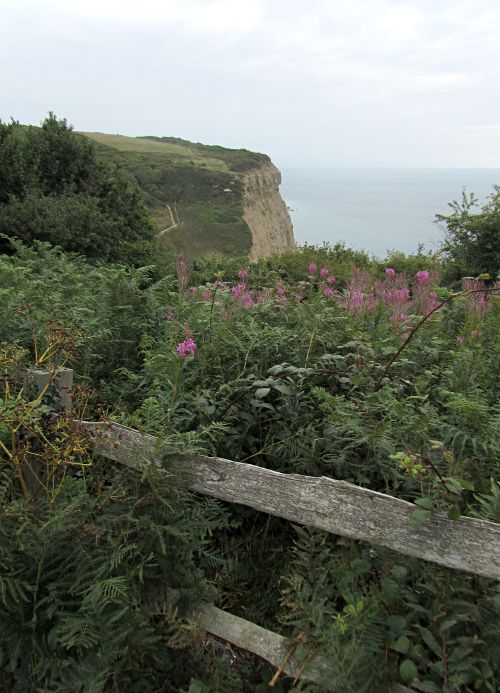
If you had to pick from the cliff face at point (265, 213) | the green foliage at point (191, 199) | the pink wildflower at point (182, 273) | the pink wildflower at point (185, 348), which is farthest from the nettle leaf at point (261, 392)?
the cliff face at point (265, 213)

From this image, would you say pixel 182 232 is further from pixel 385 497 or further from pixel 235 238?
pixel 385 497

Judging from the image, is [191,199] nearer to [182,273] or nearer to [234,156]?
[234,156]

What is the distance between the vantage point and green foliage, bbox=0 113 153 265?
17.0 m

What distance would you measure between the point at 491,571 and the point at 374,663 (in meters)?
0.58

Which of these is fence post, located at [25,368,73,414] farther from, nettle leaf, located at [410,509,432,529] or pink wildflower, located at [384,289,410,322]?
pink wildflower, located at [384,289,410,322]

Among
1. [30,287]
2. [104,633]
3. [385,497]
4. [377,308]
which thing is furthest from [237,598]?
[30,287]

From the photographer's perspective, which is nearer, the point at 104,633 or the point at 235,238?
the point at 104,633

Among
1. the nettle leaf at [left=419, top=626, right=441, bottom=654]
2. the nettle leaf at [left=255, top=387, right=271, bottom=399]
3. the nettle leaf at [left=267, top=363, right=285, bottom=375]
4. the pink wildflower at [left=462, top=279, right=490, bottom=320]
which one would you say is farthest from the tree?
the nettle leaf at [left=419, top=626, right=441, bottom=654]

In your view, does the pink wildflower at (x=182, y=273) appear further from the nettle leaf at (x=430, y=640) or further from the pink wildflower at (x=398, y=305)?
the nettle leaf at (x=430, y=640)

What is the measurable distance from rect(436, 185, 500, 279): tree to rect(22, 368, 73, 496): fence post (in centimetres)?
1822

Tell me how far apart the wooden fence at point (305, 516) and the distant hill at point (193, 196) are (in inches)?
2195

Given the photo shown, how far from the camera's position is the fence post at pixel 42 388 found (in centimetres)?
285

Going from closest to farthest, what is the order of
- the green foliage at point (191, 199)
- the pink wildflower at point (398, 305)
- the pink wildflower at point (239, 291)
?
1. the pink wildflower at point (398, 305)
2. the pink wildflower at point (239, 291)
3. the green foliage at point (191, 199)

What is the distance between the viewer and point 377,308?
15.1 feet
